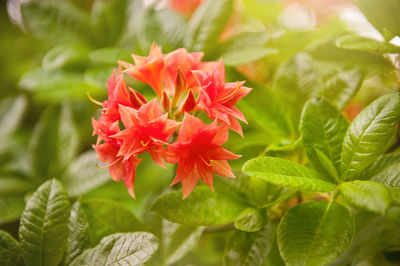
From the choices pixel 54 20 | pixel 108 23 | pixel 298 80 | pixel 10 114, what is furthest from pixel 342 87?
pixel 10 114

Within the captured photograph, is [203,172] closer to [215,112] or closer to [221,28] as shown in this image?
[215,112]

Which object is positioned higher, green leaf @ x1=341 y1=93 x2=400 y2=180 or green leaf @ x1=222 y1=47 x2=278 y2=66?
green leaf @ x1=222 y1=47 x2=278 y2=66

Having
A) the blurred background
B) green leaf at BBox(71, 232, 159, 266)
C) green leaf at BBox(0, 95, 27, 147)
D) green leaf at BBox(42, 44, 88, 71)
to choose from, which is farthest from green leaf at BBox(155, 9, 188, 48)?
green leaf at BBox(0, 95, 27, 147)

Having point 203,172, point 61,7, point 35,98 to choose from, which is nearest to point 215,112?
point 203,172

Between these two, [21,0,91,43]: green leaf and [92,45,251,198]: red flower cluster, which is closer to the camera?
[92,45,251,198]: red flower cluster

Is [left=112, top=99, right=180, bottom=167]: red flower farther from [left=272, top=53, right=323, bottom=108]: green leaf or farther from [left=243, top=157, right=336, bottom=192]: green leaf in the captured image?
[left=272, top=53, right=323, bottom=108]: green leaf

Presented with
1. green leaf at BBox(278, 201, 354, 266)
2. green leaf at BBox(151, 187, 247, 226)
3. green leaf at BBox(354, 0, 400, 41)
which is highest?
green leaf at BBox(354, 0, 400, 41)
